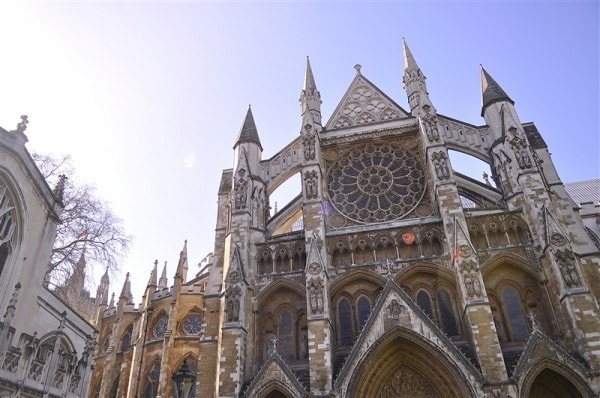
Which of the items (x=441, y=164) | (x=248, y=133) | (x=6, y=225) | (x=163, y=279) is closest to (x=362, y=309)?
(x=441, y=164)

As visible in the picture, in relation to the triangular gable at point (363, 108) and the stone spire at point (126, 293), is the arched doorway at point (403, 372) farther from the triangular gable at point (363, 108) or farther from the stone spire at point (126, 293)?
the stone spire at point (126, 293)

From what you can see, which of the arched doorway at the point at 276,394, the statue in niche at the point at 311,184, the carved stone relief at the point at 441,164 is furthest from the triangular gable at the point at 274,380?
the carved stone relief at the point at 441,164

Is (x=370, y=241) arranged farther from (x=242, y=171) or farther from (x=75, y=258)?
(x=75, y=258)

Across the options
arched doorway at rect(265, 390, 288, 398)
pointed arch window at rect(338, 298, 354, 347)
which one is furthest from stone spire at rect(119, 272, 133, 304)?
pointed arch window at rect(338, 298, 354, 347)

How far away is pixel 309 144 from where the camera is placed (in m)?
22.0

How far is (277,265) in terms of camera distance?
1966 cm

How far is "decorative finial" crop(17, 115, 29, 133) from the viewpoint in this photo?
12.2m

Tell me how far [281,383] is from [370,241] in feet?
22.5

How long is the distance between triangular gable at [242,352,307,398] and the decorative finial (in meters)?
11.1

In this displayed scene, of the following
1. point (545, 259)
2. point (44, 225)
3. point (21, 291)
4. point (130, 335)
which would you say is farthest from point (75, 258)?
point (545, 259)

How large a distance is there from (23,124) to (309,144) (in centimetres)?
1266

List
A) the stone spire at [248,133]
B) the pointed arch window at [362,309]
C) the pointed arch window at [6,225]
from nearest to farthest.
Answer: the pointed arch window at [6,225], the pointed arch window at [362,309], the stone spire at [248,133]

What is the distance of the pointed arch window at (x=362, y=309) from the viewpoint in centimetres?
1816

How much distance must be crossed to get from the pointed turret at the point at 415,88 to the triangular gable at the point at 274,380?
1362cm
